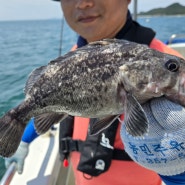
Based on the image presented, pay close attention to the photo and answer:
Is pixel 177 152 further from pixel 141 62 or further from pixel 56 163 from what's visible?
pixel 56 163

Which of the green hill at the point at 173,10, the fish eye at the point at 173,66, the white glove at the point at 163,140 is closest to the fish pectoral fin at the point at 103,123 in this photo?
the white glove at the point at 163,140

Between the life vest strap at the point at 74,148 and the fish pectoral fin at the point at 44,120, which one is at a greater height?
the fish pectoral fin at the point at 44,120

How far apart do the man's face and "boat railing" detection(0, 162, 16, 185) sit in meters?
1.61

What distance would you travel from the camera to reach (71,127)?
2842 mm

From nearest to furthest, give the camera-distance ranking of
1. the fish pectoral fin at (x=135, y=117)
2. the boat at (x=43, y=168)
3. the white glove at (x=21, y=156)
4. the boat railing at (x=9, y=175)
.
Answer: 1. the fish pectoral fin at (x=135, y=117)
2. the boat railing at (x=9, y=175)
3. the boat at (x=43, y=168)
4. the white glove at (x=21, y=156)

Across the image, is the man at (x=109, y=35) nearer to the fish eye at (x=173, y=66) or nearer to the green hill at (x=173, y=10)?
the fish eye at (x=173, y=66)

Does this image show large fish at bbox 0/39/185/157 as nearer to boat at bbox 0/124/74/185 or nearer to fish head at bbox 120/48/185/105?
fish head at bbox 120/48/185/105

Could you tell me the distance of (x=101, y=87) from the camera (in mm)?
1689

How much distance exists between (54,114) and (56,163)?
1.88 meters

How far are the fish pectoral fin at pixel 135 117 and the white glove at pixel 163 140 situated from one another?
10cm

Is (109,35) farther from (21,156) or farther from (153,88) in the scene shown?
(21,156)

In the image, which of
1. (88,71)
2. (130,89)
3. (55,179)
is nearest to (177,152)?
(130,89)

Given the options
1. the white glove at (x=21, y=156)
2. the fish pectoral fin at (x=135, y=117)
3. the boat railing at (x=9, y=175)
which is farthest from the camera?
the white glove at (x=21, y=156)

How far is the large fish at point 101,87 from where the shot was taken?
5.40ft
